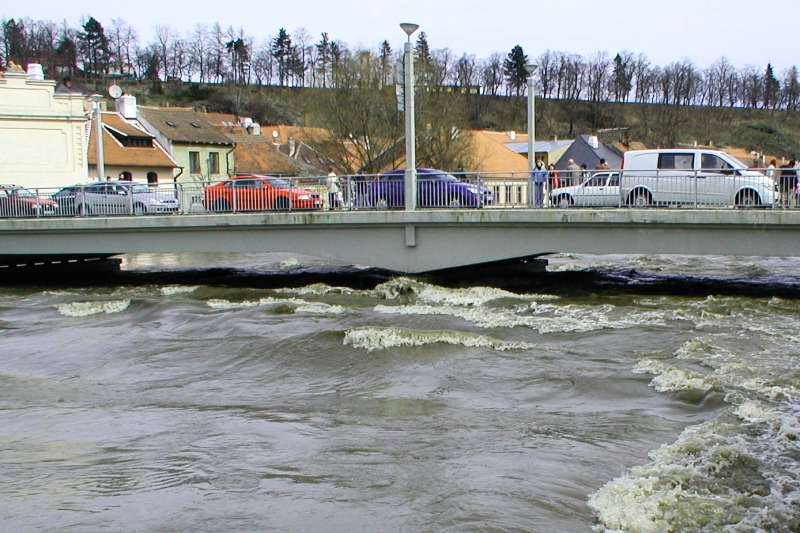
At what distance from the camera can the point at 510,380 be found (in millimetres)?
11188

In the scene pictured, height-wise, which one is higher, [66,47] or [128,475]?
[66,47]

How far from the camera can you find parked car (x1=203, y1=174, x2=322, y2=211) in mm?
21578

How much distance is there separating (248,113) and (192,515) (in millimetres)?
100825

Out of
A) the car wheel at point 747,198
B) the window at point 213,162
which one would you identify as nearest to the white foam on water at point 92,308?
the car wheel at point 747,198

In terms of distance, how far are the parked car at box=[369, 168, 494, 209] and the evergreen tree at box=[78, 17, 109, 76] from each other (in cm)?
10387

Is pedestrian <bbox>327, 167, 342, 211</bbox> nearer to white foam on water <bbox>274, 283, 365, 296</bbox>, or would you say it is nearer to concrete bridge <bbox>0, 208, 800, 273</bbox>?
concrete bridge <bbox>0, 208, 800, 273</bbox>

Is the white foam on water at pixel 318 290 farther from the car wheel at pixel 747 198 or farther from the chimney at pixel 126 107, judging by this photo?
the chimney at pixel 126 107

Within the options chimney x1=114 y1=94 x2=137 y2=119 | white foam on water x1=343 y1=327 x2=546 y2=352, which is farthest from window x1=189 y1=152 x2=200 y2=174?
white foam on water x1=343 y1=327 x2=546 y2=352

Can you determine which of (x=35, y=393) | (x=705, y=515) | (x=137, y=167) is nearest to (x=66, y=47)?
(x=137, y=167)

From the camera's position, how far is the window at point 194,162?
188ft

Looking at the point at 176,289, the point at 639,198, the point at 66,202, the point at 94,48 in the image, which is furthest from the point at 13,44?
the point at 639,198

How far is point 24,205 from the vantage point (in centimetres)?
2350

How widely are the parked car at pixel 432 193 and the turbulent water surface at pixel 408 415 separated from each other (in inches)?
105

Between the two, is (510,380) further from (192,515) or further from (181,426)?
(192,515)
